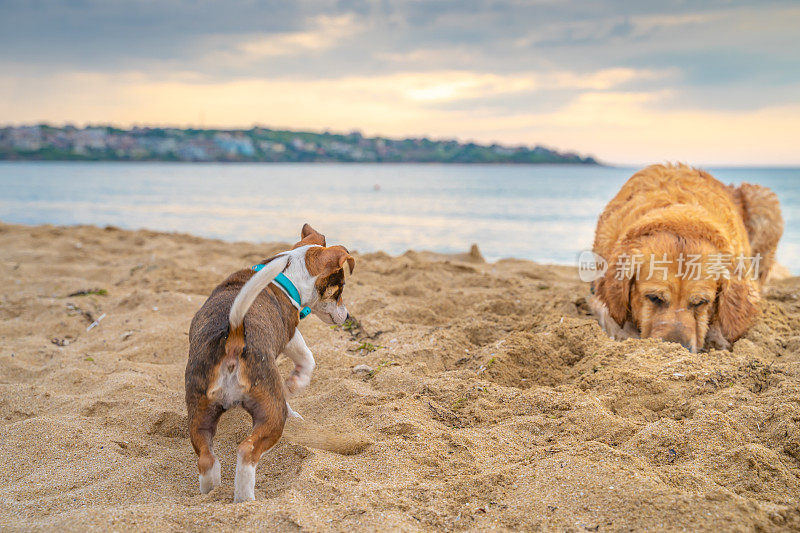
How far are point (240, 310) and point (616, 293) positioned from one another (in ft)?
13.1

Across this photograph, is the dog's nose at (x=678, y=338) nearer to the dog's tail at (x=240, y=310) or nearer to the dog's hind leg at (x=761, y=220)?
the dog's hind leg at (x=761, y=220)

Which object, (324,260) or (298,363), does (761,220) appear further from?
(298,363)

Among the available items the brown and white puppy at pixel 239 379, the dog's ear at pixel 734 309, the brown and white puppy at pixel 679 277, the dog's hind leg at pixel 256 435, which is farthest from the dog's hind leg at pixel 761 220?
the dog's hind leg at pixel 256 435

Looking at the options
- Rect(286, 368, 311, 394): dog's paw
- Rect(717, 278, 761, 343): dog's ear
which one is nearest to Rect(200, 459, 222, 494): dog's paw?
Rect(286, 368, 311, 394): dog's paw

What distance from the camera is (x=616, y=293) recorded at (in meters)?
5.59

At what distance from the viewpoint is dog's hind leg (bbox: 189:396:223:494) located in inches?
116

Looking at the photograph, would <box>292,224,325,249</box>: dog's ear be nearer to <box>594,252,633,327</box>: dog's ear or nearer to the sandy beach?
the sandy beach

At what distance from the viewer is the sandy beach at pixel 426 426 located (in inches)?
106

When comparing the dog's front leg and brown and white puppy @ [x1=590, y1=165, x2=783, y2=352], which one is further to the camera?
brown and white puppy @ [x1=590, y1=165, x2=783, y2=352]

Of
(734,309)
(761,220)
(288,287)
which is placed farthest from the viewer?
(761,220)

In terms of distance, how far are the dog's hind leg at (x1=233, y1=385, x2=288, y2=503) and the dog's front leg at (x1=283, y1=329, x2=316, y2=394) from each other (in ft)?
3.00

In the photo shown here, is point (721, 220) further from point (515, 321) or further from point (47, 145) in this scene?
point (47, 145)

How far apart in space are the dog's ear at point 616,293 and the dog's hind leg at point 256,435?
373 centimetres

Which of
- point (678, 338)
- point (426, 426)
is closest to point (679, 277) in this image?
point (678, 338)
